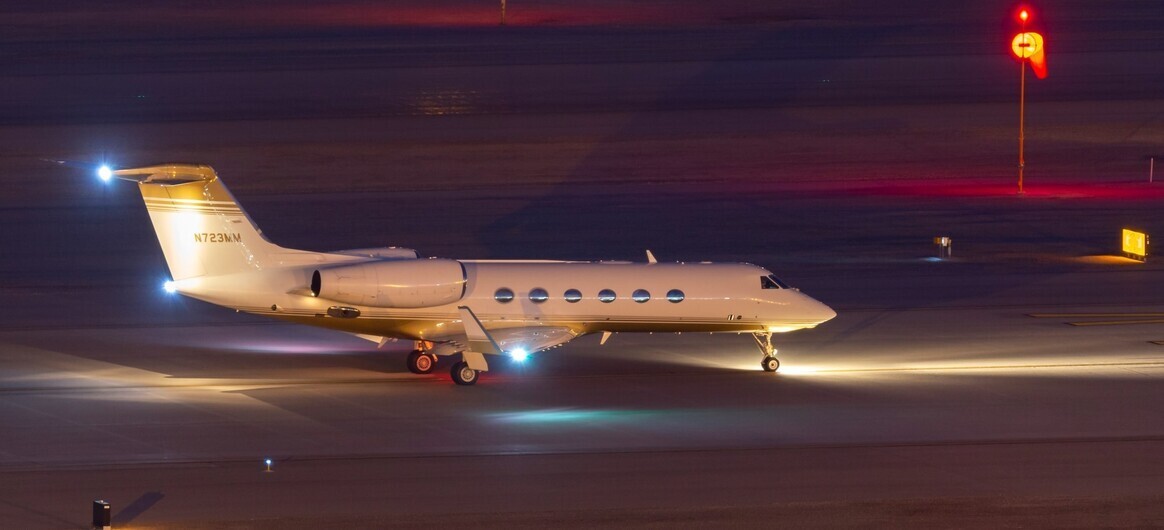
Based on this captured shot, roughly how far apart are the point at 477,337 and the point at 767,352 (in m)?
5.46

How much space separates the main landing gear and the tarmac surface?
22.9 inches

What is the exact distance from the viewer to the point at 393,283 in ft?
89.2

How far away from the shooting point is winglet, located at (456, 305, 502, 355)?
1069 inches

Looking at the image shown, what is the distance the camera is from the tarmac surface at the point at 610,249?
2111 cm

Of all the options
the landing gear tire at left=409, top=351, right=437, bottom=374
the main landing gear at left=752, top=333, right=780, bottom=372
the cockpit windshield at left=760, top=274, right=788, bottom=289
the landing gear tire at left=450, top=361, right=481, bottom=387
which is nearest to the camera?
the landing gear tire at left=450, top=361, right=481, bottom=387

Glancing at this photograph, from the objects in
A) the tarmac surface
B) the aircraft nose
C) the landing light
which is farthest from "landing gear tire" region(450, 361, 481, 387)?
the aircraft nose

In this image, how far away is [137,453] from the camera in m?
22.5

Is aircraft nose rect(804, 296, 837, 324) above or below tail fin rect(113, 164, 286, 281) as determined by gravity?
below

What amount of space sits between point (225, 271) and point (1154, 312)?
19.8 m

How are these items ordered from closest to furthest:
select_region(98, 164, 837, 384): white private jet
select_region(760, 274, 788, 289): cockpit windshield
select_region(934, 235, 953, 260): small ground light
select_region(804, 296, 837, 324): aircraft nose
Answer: select_region(98, 164, 837, 384): white private jet < select_region(760, 274, 788, 289): cockpit windshield < select_region(804, 296, 837, 324): aircraft nose < select_region(934, 235, 953, 260): small ground light

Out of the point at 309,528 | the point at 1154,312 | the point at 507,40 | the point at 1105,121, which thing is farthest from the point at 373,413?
the point at 507,40

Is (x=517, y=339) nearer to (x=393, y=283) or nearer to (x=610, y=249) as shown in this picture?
(x=393, y=283)

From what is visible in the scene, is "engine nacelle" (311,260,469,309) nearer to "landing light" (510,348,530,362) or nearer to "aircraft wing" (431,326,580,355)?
"aircraft wing" (431,326,580,355)

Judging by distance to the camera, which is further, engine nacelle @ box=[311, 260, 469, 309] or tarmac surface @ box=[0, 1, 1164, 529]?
engine nacelle @ box=[311, 260, 469, 309]
